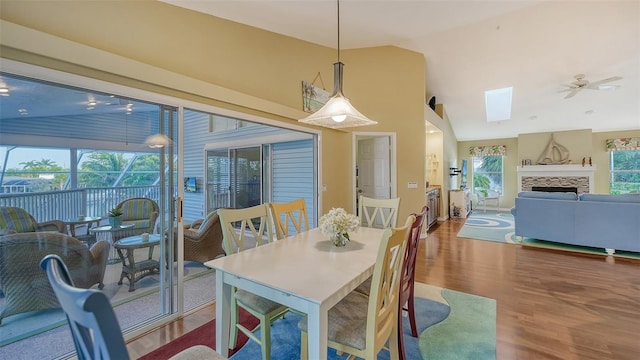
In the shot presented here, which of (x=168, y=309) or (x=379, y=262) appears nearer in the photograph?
(x=379, y=262)

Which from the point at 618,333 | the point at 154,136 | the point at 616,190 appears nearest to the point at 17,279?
the point at 154,136

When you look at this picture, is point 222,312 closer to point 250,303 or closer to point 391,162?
point 250,303

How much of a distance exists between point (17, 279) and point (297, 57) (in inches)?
150

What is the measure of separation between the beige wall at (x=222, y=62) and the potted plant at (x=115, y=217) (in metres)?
1.07

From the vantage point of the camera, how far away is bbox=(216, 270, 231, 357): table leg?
164 centimetres

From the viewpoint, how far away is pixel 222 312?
1662 mm

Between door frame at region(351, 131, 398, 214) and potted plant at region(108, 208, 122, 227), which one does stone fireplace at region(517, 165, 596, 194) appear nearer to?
door frame at region(351, 131, 398, 214)

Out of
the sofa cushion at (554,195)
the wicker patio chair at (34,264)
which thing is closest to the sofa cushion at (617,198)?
the sofa cushion at (554,195)

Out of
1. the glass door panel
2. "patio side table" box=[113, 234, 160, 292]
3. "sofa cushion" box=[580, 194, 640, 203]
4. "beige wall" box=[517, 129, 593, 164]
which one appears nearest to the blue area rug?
"patio side table" box=[113, 234, 160, 292]

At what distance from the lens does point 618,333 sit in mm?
2203

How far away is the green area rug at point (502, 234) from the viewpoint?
4473 mm

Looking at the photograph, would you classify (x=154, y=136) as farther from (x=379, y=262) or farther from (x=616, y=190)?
(x=616, y=190)

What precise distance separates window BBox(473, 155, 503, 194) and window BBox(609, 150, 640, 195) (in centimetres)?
286

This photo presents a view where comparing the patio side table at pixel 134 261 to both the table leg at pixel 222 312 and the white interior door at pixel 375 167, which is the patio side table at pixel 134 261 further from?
the white interior door at pixel 375 167
